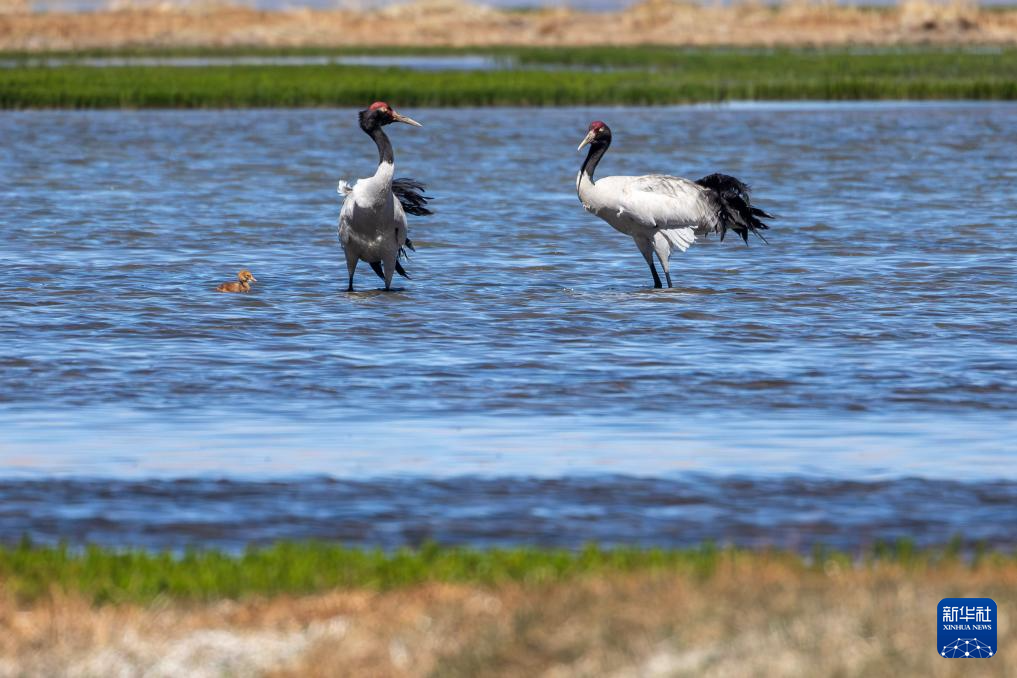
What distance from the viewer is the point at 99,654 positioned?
629cm

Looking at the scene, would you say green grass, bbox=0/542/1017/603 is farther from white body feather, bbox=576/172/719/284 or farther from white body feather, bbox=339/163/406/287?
white body feather, bbox=576/172/719/284

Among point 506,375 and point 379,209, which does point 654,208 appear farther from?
point 506,375

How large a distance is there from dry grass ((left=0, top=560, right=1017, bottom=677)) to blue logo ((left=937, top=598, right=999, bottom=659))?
41 millimetres

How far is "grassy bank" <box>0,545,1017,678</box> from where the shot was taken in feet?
19.9

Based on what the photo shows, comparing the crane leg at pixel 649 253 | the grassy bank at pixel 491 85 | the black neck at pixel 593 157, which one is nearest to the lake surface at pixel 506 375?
the crane leg at pixel 649 253

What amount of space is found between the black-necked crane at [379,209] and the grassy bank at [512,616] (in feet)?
28.4

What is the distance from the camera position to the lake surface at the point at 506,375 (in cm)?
863

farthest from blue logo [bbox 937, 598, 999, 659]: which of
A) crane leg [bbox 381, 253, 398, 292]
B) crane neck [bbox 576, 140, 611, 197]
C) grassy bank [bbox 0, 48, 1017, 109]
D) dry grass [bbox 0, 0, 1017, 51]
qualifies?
dry grass [bbox 0, 0, 1017, 51]

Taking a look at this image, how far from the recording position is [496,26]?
336 ft

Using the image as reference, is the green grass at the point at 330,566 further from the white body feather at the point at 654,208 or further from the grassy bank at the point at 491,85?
the grassy bank at the point at 491,85

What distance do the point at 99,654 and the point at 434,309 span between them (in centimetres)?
950

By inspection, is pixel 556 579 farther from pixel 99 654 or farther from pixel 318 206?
pixel 318 206

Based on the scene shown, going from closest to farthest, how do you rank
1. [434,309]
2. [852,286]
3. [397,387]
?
1. [397,387]
2. [434,309]
3. [852,286]

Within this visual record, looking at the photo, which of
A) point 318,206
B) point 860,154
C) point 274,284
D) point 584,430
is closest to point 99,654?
point 584,430
